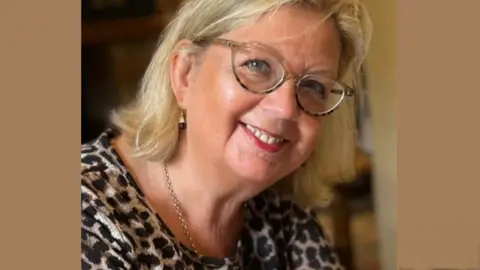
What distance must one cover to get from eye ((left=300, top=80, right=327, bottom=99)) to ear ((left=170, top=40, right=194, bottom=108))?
0.57ft

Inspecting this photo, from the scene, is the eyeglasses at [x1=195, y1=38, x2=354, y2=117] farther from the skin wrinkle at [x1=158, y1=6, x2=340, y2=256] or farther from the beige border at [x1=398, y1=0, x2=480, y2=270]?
the beige border at [x1=398, y1=0, x2=480, y2=270]

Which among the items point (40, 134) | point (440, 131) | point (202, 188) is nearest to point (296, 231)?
point (202, 188)

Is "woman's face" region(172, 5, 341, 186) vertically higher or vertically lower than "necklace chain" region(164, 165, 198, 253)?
higher

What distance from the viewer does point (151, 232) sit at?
95cm

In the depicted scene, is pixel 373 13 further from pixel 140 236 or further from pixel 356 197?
pixel 140 236

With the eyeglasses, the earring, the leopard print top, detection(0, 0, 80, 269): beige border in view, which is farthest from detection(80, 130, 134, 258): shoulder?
detection(0, 0, 80, 269): beige border

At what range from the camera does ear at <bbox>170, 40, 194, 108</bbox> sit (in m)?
0.96

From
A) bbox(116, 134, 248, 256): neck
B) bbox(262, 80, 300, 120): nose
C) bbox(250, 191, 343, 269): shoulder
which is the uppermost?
bbox(262, 80, 300, 120): nose

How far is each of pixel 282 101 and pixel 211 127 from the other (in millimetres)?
112

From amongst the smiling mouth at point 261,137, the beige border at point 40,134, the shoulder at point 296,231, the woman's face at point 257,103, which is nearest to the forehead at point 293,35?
the woman's face at point 257,103

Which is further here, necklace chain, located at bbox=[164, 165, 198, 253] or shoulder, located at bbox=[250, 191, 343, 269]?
shoulder, located at bbox=[250, 191, 343, 269]

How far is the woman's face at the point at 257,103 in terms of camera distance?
0.91 m

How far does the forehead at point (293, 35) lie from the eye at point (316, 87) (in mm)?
22

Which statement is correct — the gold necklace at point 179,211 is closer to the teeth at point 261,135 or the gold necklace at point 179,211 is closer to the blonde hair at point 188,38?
the blonde hair at point 188,38
